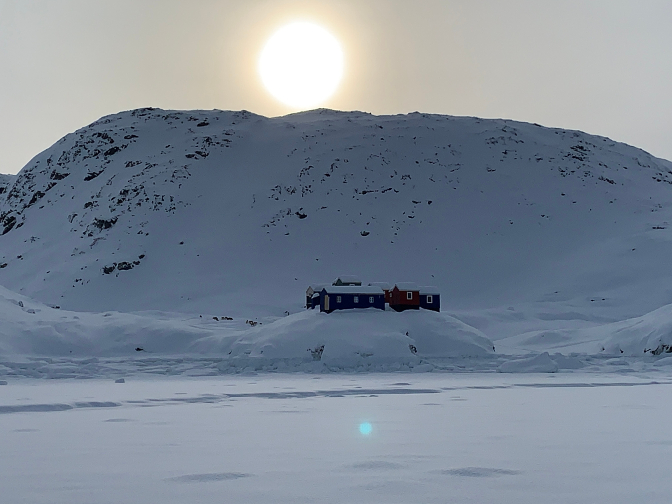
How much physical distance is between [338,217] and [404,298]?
4062cm

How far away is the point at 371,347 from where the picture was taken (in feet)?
88.8

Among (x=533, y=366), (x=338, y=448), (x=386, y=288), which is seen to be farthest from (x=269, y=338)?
(x=338, y=448)

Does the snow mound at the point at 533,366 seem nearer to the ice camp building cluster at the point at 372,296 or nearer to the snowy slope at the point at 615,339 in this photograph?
the snowy slope at the point at 615,339

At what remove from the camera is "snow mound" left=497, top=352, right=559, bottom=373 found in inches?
893

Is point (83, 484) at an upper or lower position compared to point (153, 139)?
lower

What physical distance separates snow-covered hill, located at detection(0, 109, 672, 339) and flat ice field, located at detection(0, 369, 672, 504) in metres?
32.6

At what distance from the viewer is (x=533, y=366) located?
23188 millimetres

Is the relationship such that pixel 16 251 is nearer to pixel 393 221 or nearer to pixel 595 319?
pixel 393 221

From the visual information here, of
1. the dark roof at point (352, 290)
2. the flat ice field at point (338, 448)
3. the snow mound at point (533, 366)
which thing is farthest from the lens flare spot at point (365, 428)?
the dark roof at point (352, 290)

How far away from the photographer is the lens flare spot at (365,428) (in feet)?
27.1

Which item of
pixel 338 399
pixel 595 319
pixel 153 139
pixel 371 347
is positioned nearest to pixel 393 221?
pixel 595 319

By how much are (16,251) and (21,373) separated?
201 feet

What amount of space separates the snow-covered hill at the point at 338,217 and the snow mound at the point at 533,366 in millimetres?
18950

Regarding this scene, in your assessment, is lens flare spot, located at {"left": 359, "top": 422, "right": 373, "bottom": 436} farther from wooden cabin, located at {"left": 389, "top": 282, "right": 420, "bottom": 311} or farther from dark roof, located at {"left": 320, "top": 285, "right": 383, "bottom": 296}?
wooden cabin, located at {"left": 389, "top": 282, "right": 420, "bottom": 311}
